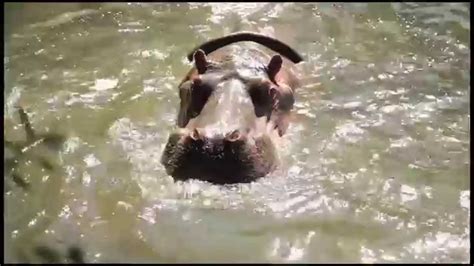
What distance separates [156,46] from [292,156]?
2290 mm

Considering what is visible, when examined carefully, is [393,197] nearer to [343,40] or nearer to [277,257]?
[277,257]

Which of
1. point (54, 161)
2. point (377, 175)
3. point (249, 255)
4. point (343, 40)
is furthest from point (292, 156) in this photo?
point (343, 40)

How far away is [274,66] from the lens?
19.5ft

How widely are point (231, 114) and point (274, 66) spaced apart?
704 mm

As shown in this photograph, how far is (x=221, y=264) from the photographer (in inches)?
192

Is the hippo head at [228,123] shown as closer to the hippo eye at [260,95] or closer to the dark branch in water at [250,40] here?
the hippo eye at [260,95]

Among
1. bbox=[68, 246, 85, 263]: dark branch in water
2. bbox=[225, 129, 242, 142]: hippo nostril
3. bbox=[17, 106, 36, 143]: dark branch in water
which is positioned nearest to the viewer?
bbox=[68, 246, 85, 263]: dark branch in water

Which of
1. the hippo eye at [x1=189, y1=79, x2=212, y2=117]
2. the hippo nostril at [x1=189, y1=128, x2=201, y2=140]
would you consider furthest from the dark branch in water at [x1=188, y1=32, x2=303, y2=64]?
the hippo nostril at [x1=189, y1=128, x2=201, y2=140]

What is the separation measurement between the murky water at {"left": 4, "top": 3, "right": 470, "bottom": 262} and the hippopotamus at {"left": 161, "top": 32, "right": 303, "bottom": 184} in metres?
0.11

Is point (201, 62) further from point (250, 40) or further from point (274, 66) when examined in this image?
point (250, 40)

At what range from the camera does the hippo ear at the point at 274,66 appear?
592 cm

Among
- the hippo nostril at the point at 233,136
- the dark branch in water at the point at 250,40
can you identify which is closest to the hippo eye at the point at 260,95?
the hippo nostril at the point at 233,136

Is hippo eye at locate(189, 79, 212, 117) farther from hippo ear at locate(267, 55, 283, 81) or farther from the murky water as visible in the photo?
hippo ear at locate(267, 55, 283, 81)

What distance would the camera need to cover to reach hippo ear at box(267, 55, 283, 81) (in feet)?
19.4
